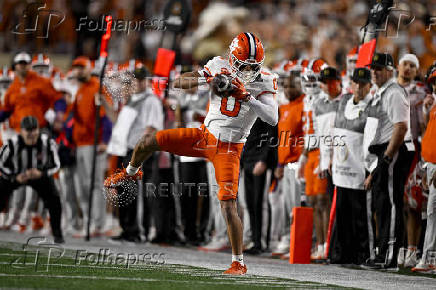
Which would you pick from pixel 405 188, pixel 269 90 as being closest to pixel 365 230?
pixel 405 188

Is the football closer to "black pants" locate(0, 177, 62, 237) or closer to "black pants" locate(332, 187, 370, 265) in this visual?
"black pants" locate(332, 187, 370, 265)

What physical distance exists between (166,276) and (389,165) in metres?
2.79

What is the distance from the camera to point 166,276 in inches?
298

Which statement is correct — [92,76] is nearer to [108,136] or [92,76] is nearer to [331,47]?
[108,136]

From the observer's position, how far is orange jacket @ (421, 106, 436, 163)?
9.03m

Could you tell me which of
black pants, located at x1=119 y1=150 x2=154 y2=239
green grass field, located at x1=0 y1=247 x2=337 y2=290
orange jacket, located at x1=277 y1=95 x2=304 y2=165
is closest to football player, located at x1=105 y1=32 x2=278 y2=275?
green grass field, located at x1=0 y1=247 x2=337 y2=290

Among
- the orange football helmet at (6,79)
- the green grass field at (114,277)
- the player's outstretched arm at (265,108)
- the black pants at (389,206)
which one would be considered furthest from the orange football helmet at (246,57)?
the orange football helmet at (6,79)

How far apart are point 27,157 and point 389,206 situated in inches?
176

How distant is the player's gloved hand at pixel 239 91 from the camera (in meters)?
7.57

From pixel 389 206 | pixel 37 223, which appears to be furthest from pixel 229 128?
pixel 37 223

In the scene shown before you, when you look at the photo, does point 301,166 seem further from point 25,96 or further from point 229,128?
point 25,96

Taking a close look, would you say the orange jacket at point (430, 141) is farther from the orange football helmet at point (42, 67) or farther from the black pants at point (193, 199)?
the orange football helmet at point (42, 67)

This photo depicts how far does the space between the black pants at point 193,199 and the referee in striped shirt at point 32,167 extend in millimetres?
1655

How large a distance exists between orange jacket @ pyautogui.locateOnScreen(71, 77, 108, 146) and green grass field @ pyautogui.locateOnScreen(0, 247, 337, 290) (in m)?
3.99
